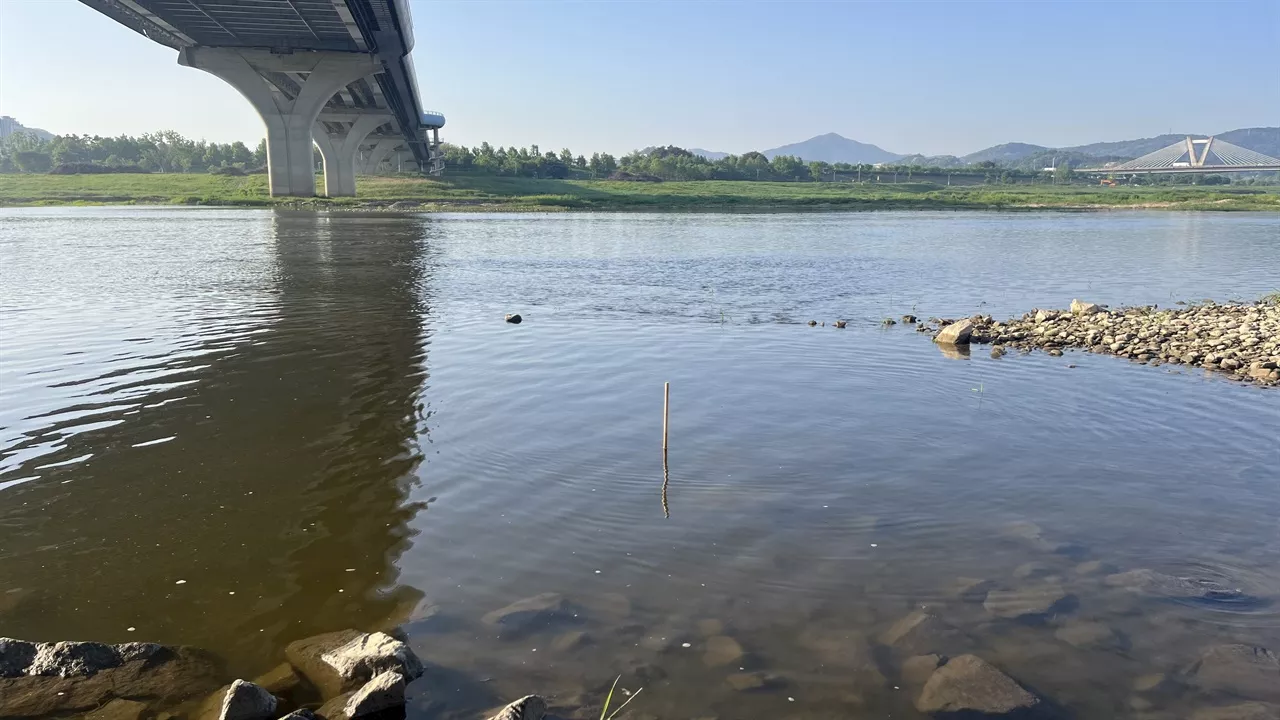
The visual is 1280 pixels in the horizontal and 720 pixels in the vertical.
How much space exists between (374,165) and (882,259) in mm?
145783

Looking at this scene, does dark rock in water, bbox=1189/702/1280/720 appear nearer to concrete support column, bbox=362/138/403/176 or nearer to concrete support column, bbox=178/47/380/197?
concrete support column, bbox=178/47/380/197

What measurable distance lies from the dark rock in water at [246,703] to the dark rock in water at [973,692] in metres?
4.20

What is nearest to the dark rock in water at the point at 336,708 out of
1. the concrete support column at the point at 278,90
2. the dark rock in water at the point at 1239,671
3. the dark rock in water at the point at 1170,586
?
the dark rock in water at the point at 1239,671

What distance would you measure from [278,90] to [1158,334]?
298 feet

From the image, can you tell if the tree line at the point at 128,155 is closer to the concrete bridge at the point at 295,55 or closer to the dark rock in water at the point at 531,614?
the concrete bridge at the point at 295,55

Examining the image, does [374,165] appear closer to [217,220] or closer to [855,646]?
[217,220]

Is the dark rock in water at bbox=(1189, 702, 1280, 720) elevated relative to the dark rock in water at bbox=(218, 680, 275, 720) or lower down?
lower down

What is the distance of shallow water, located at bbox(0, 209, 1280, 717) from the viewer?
6.41 m

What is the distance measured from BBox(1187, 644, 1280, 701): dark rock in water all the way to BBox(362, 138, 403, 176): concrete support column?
15007cm

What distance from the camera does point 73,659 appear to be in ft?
19.3

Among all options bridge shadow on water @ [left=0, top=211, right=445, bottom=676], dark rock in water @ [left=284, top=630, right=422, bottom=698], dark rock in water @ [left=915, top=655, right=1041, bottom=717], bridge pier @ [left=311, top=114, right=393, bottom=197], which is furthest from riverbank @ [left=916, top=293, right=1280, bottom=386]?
bridge pier @ [left=311, top=114, right=393, bottom=197]

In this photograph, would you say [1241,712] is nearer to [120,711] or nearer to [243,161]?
[120,711]

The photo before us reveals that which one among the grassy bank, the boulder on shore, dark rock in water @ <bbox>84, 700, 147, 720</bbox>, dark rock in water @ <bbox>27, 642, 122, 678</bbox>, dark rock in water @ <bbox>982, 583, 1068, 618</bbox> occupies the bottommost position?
dark rock in water @ <bbox>84, 700, 147, 720</bbox>

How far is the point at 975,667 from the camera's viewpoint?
19.8ft
